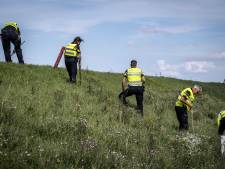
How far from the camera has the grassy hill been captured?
843 centimetres

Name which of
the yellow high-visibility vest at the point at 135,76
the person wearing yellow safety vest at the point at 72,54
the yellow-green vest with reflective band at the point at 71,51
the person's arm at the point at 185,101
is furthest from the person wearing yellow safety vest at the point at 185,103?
the yellow-green vest with reflective band at the point at 71,51

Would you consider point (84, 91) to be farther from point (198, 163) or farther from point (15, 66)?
point (198, 163)

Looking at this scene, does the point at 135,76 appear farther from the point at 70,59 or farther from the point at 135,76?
the point at 70,59

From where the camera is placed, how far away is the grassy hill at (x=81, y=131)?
8430 millimetres

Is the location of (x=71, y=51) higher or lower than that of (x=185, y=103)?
higher

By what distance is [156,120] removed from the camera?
15883 mm

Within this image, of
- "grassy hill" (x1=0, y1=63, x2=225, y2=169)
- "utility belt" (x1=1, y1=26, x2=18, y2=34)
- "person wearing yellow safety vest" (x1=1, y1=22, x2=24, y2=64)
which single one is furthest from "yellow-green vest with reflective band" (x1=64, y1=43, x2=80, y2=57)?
"utility belt" (x1=1, y1=26, x2=18, y2=34)

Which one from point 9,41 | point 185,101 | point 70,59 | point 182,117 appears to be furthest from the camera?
point 9,41

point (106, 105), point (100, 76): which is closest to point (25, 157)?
point (106, 105)

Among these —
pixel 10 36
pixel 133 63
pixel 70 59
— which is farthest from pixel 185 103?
pixel 10 36

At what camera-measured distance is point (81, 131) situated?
10.8 meters

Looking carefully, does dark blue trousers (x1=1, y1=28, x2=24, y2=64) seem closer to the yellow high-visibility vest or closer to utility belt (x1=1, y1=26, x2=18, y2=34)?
utility belt (x1=1, y1=26, x2=18, y2=34)

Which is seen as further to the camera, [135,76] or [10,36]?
[10,36]

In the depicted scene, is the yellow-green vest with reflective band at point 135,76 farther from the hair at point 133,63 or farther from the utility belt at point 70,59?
the utility belt at point 70,59
